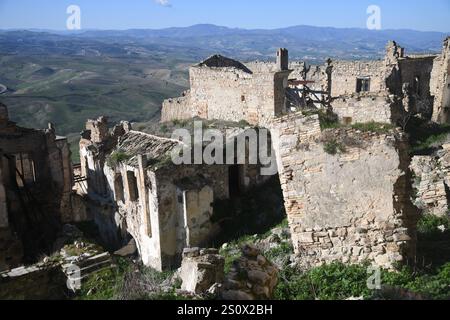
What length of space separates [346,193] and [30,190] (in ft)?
46.9

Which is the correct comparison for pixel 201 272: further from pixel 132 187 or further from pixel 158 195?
pixel 132 187

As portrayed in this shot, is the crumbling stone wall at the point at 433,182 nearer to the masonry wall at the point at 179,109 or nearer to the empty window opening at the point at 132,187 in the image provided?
the empty window opening at the point at 132,187

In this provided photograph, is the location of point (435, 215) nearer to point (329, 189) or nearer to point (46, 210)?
point (329, 189)

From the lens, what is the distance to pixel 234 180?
61.7 ft

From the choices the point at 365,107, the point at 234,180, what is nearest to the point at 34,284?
the point at 234,180

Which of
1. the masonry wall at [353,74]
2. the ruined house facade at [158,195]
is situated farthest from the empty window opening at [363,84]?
the ruined house facade at [158,195]

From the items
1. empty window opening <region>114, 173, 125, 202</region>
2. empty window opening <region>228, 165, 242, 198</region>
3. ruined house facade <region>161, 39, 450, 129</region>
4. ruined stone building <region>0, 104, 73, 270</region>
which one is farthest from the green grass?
ruined stone building <region>0, 104, 73, 270</region>

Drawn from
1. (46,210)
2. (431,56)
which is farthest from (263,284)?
(431,56)

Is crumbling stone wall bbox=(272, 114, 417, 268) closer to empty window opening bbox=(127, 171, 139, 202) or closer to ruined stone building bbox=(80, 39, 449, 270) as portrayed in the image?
ruined stone building bbox=(80, 39, 449, 270)

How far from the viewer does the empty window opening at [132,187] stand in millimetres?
17453

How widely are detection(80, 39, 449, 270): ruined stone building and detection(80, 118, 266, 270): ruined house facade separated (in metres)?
0.04
